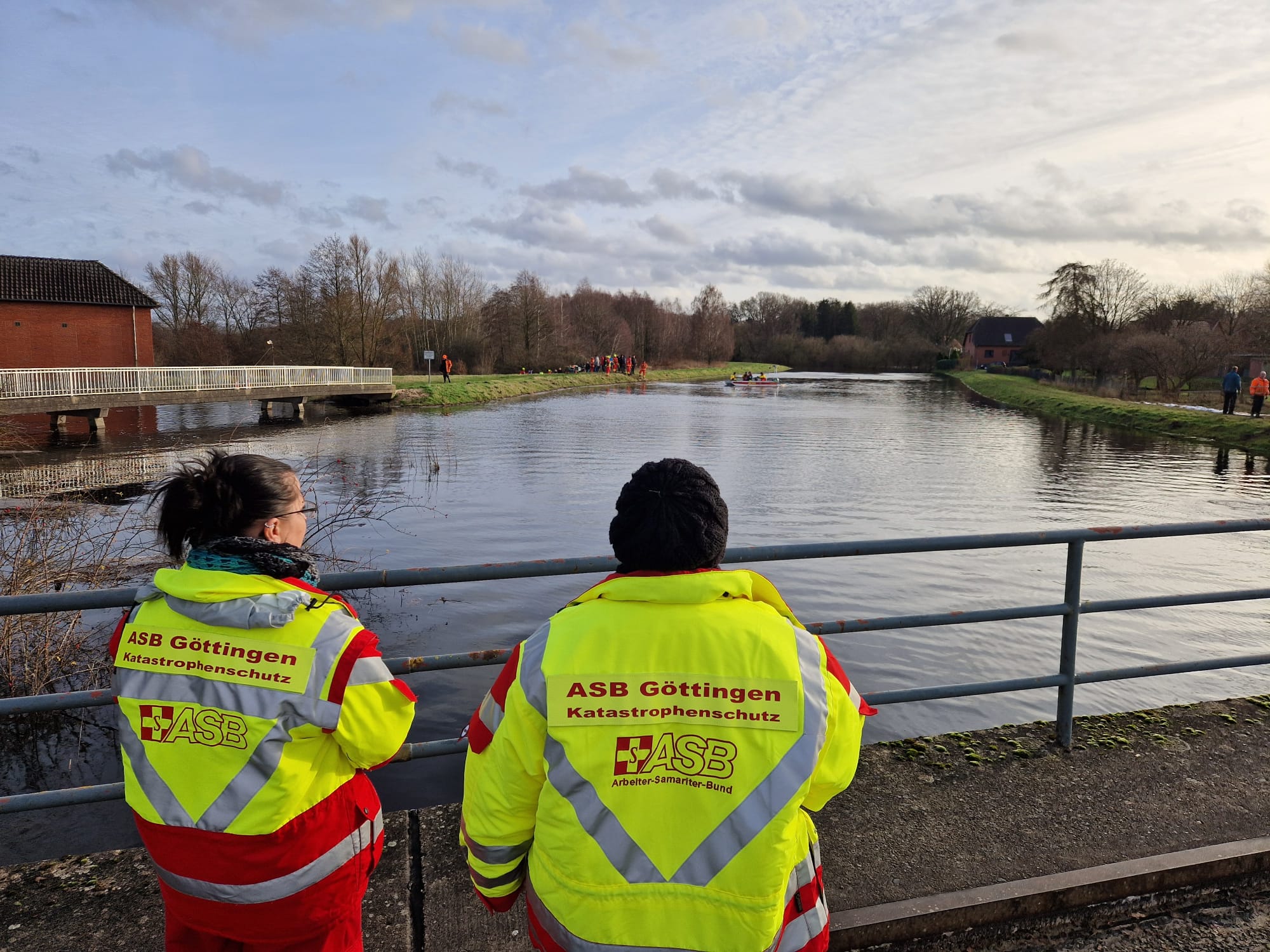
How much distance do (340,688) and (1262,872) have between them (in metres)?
3.25

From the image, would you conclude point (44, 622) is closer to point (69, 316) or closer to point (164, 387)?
point (164, 387)

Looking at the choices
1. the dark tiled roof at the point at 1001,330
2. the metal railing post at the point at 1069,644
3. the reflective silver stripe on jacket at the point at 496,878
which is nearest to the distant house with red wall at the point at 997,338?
the dark tiled roof at the point at 1001,330

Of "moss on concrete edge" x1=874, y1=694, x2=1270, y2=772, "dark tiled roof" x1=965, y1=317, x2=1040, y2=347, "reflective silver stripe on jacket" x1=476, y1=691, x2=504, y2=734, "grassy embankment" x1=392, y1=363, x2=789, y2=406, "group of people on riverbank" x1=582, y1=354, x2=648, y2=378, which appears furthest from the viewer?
"dark tiled roof" x1=965, y1=317, x2=1040, y2=347

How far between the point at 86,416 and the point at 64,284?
738 inches

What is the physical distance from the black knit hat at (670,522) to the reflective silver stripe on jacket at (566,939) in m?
0.69

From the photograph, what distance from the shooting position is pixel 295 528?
2084 millimetres

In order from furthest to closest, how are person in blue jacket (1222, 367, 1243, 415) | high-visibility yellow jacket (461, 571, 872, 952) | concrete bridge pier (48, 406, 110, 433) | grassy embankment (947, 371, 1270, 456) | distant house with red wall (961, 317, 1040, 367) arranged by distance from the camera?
distant house with red wall (961, 317, 1040, 367), person in blue jacket (1222, 367, 1243, 415), concrete bridge pier (48, 406, 110, 433), grassy embankment (947, 371, 1270, 456), high-visibility yellow jacket (461, 571, 872, 952)

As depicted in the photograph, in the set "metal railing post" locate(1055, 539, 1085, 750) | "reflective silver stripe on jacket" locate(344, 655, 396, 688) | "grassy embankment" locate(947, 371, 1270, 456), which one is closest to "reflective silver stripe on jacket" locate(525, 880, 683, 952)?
"reflective silver stripe on jacket" locate(344, 655, 396, 688)

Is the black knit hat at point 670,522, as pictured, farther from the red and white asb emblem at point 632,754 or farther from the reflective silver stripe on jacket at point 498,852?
the reflective silver stripe on jacket at point 498,852

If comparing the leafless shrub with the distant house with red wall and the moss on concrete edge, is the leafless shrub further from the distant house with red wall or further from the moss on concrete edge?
the distant house with red wall

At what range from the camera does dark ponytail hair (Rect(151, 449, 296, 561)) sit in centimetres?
196

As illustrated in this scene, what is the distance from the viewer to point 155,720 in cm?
187

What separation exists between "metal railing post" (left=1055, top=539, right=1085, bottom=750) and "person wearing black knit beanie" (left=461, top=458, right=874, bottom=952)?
2.41 meters

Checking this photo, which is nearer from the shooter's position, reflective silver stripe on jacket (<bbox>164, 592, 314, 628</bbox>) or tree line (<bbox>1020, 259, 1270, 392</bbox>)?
reflective silver stripe on jacket (<bbox>164, 592, 314, 628</bbox>)
